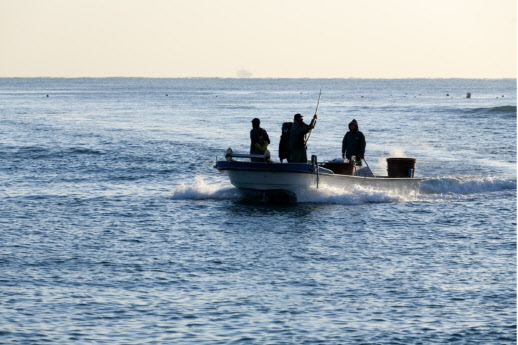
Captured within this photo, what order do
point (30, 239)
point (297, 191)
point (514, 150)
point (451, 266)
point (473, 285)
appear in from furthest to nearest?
point (514, 150), point (297, 191), point (30, 239), point (451, 266), point (473, 285)

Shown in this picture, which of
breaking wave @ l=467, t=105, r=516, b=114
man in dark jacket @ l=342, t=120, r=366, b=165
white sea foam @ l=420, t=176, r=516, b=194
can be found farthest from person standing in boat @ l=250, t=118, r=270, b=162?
breaking wave @ l=467, t=105, r=516, b=114

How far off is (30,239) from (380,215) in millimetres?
8349

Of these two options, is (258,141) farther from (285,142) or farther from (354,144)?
(354,144)

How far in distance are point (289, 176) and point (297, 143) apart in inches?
34.0

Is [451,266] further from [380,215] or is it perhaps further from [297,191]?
[297,191]

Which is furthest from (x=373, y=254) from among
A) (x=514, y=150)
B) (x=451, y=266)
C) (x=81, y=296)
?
(x=514, y=150)

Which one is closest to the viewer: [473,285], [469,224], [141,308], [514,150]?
[141,308]

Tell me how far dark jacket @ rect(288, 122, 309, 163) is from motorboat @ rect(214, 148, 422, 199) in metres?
0.47

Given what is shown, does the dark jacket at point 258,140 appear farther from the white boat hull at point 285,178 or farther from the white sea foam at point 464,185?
the white sea foam at point 464,185

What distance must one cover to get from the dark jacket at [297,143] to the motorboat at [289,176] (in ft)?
1.53

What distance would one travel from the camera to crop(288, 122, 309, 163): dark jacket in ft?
77.7

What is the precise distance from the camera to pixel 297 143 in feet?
78.6

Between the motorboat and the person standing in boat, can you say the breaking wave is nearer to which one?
the motorboat

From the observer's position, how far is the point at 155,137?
52531mm
